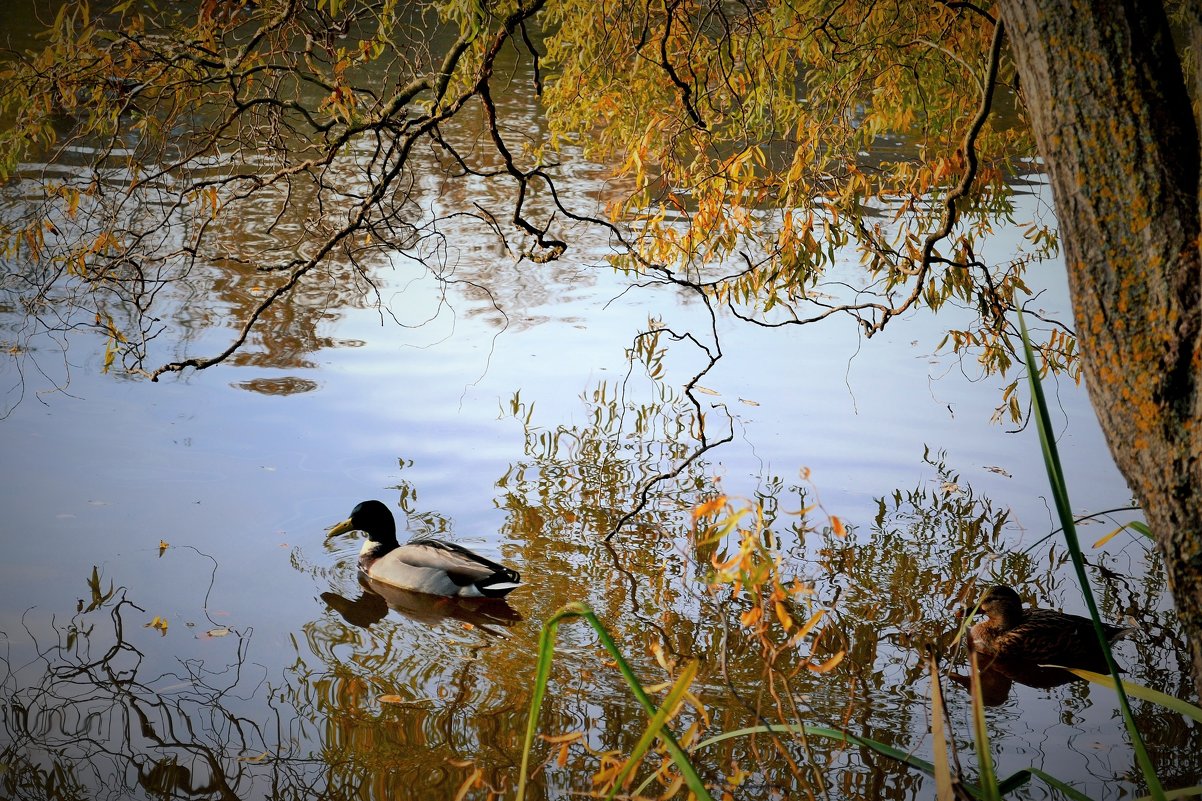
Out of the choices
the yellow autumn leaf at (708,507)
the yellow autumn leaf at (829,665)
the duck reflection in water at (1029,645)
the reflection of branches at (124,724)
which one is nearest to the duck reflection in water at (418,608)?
the reflection of branches at (124,724)

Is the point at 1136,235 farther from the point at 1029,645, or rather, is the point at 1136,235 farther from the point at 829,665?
the point at 1029,645

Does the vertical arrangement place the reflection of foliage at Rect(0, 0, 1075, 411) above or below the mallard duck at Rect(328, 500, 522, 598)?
above

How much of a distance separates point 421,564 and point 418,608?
219mm

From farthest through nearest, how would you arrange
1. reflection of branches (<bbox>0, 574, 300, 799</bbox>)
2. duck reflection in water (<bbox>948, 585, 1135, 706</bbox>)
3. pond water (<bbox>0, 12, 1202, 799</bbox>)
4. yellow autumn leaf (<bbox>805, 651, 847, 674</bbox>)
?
duck reflection in water (<bbox>948, 585, 1135, 706</bbox>) → pond water (<bbox>0, 12, 1202, 799</bbox>) → reflection of branches (<bbox>0, 574, 300, 799</bbox>) → yellow autumn leaf (<bbox>805, 651, 847, 674</bbox>)

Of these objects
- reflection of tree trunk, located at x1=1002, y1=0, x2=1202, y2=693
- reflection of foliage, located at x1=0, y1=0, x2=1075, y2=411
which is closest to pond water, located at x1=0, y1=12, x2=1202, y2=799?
reflection of foliage, located at x1=0, y1=0, x2=1075, y2=411

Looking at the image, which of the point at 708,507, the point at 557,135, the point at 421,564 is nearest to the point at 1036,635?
the point at 421,564

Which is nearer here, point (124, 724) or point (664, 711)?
point (664, 711)

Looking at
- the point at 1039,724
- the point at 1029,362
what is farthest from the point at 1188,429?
the point at 1039,724

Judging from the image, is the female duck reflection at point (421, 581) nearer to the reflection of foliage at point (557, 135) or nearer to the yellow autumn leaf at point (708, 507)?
the reflection of foliage at point (557, 135)

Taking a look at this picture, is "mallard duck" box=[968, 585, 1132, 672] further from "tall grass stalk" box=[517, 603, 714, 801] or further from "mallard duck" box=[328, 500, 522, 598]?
"tall grass stalk" box=[517, 603, 714, 801]

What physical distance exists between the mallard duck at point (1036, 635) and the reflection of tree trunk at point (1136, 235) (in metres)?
2.86

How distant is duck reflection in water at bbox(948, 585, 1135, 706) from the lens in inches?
188

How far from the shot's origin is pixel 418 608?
5.34 m

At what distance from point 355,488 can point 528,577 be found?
54.6 inches
